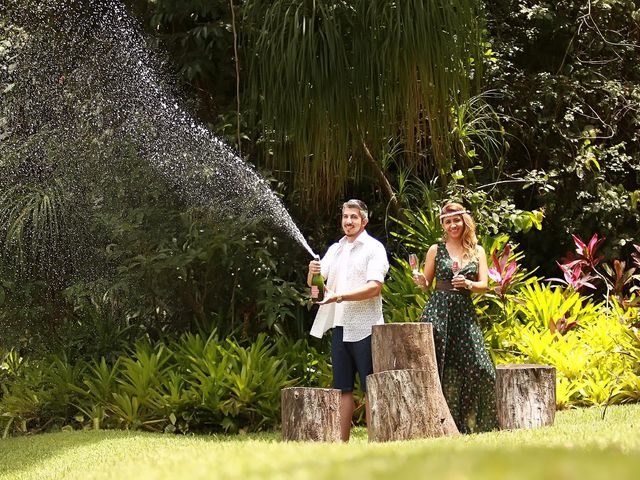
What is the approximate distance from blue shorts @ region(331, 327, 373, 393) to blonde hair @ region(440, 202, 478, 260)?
28.7 inches

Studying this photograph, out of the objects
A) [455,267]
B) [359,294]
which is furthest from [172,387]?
[455,267]

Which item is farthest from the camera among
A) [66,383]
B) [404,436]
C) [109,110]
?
[109,110]

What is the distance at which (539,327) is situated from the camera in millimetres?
7391

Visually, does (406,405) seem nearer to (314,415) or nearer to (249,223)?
(314,415)

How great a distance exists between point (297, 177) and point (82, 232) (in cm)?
159

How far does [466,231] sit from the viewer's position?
217 inches

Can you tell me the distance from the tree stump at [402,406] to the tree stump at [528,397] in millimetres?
623

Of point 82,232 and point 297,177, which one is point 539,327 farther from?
point 82,232

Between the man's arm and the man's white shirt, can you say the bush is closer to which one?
the man's white shirt

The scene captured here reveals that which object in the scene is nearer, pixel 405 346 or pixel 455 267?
pixel 405 346

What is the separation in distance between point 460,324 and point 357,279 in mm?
611

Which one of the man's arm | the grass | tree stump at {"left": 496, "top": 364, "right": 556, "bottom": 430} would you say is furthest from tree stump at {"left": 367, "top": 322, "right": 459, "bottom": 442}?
the man's arm

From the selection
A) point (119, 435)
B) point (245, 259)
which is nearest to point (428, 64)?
point (245, 259)

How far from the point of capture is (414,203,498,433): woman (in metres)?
5.34
